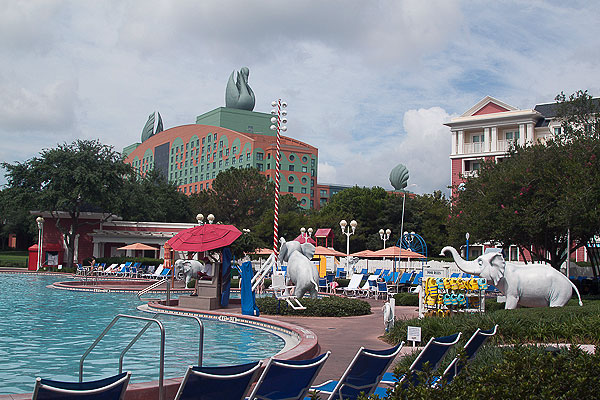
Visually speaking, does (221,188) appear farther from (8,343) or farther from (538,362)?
(538,362)

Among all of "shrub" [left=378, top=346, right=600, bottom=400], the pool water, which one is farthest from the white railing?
"shrub" [left=378, top=346, right=600, bottom=400]

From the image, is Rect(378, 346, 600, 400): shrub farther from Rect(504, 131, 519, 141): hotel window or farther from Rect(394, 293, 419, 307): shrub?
Rect(504, 131, 519, 141): hotel window

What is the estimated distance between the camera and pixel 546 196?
22906mm

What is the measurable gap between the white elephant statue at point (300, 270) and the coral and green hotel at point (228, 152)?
81.1 meters

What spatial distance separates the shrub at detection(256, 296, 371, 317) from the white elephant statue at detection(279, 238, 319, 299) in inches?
28.8

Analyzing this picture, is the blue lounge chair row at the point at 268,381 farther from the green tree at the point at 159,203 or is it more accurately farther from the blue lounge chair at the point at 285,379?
the green tree at the point at 159,203

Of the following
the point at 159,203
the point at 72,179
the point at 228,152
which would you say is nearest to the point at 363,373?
the point at 72,179

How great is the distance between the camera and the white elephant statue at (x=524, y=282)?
1361 centimetres

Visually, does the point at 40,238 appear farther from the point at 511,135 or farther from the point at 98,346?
the point at 511,135

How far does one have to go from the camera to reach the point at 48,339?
1268 cm

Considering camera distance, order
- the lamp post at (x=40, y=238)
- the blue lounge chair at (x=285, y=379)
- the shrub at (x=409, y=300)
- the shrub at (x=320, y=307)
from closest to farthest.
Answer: the blue lounge chair at (x=285, y=379) → the shrub at (x=320, y=307) → the shrub at (x=409, y=300) → the lamp post at (x=40, y=238)

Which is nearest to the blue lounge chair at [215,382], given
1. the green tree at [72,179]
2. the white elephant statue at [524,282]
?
the white elephant statue at [524,282]

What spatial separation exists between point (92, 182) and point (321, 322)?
33343 mm

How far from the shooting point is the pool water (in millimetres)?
9500
